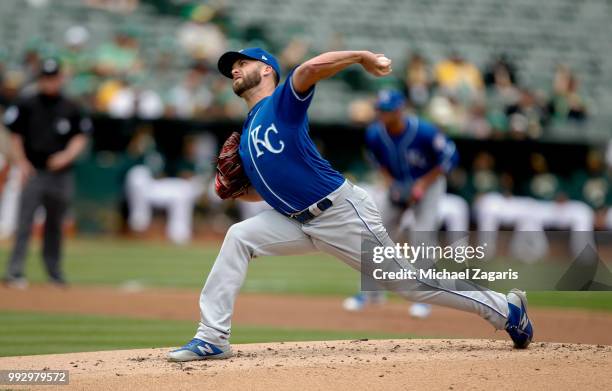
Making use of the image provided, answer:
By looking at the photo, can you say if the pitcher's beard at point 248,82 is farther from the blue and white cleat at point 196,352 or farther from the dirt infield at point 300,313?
the dirt infield at point 300,313

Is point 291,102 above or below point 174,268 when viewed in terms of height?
above

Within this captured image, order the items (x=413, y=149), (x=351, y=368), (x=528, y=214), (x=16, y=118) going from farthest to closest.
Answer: (x=528, y=214), (x=16, y=118), (x=413, y=149), (x=351, y=368)

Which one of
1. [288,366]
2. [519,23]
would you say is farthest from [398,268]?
[519,23]

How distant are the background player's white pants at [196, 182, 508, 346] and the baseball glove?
0.24 meters

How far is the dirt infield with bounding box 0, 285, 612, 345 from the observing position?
8383 millimetres

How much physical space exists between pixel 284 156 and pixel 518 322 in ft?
5.89

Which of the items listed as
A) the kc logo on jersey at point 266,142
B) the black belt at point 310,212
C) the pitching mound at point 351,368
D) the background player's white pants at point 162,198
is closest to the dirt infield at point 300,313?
the pitching mound at point 351,368

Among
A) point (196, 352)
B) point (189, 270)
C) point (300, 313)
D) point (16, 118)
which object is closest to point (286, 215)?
point (196, 352)

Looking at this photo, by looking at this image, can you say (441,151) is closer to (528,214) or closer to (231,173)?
(231,173)

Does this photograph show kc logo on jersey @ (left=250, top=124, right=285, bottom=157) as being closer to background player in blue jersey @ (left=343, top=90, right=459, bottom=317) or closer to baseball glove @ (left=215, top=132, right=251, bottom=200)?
baseball glove @ (left=215, top=132, right=251, bottom=200)

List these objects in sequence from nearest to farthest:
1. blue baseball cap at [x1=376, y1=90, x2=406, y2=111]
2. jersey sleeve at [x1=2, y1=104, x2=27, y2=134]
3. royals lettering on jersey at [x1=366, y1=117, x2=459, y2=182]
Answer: blue baseball cap at [x1=376, y1=90, x2=406, y2=111], royals lettering on jersey at [x1=366, y1=117, x2=459, y2=182], jersey sleeve at [x1=2, y1=104, x2=27, y2=134]

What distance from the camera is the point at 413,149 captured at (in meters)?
10.1

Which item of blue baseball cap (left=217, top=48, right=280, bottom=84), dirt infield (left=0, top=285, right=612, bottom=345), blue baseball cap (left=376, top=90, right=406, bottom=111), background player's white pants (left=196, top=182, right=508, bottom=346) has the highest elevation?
blue baseball cap (left=376, top=90, right=406, bottom=111)

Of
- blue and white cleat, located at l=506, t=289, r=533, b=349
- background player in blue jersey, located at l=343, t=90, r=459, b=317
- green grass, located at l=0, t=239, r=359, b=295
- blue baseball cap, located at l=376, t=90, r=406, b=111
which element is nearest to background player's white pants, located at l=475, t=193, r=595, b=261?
green grass, located at l=0, t=239, r=359, b=295
